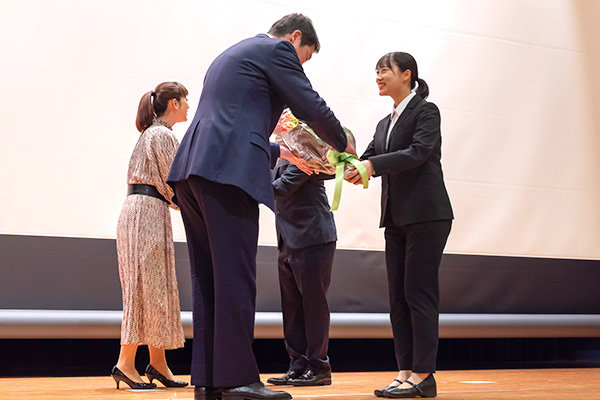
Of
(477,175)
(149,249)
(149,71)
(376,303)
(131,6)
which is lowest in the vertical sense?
(376,303)

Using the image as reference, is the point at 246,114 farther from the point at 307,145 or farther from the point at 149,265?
the point at 149,265

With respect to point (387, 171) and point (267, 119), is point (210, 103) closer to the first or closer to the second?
point (267, 119)

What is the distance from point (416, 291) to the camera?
246 cm

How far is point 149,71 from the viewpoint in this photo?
379cm

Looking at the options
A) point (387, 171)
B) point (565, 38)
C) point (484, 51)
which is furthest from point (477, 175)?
point (387, 171)

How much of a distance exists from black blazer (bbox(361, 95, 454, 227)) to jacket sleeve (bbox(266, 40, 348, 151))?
0.49 metres

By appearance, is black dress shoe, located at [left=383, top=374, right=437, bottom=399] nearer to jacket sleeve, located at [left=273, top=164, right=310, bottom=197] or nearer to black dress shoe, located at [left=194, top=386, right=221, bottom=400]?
black dress shoe, located at [left=194, top=386, right=221, bottom=400]

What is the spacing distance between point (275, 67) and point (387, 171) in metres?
0.67

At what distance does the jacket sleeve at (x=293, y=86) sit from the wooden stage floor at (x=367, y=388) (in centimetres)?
98

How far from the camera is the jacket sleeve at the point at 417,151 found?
2.47 m

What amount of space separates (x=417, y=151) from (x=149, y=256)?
1200 millimetres

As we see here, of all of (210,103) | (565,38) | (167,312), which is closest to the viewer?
(210,103)

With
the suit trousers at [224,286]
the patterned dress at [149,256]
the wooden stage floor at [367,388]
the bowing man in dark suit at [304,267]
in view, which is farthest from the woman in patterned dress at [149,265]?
the suit trousers at [224,286]

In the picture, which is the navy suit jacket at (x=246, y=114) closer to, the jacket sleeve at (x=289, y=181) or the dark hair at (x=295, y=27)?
the dark hair at (x=295, y=27)
